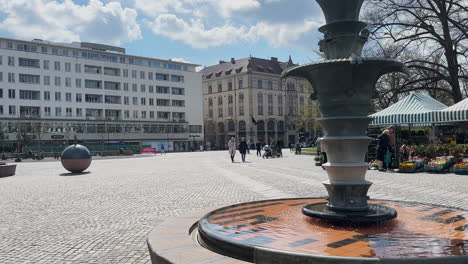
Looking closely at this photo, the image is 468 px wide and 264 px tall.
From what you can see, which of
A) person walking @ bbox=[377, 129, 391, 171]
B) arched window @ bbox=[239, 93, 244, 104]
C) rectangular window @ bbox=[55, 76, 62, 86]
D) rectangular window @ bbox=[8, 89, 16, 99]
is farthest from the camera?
arched window @ bbox=[239, 93, 244, 104]

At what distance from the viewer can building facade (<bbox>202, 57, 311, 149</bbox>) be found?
9344 cm

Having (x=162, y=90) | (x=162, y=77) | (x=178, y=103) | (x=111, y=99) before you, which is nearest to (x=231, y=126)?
(x=178, y=103)

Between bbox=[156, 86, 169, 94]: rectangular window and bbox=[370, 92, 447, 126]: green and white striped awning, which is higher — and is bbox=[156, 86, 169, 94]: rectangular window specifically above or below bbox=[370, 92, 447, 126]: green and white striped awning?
above

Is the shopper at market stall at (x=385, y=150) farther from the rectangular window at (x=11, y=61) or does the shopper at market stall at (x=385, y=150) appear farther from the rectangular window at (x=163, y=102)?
the rectangular window at (x=163, y=102)

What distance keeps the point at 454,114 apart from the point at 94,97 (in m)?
67.1

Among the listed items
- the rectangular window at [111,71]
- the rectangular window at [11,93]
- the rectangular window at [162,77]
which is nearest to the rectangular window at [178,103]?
the rectangular window at [162,77]

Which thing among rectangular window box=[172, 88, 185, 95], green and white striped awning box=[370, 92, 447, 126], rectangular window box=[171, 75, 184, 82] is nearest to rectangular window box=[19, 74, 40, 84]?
rectangular window box=[171, 75, 184, 82]

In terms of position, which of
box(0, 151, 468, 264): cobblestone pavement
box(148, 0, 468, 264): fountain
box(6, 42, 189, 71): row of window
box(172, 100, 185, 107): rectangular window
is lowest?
box(0, 151, 468, 264): cobblestone pavement

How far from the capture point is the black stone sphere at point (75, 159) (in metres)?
21.5

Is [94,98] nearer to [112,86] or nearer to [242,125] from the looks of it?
[112,86]

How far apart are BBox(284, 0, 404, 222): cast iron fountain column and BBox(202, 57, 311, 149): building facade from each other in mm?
84876

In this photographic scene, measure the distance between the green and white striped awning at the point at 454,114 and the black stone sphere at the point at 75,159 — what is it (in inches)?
691

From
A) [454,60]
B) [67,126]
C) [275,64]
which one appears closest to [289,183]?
[454,60]

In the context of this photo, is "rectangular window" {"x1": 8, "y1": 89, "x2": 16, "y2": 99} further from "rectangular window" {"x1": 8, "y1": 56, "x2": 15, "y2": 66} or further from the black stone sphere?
the black stone sphere
